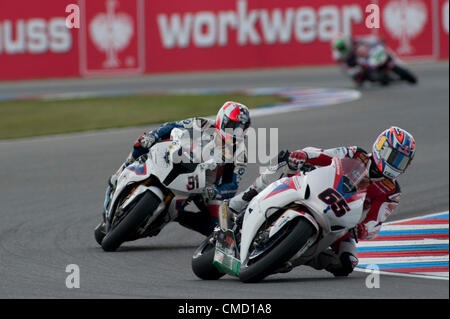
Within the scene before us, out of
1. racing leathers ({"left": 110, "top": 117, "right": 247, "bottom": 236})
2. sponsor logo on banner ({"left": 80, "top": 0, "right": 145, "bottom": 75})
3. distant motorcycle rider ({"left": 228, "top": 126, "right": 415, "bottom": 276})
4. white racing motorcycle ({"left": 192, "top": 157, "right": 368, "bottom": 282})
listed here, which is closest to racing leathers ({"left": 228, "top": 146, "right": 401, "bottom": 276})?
distant motorcycle rider ({"left": 228, "top": 126, "right": 415, "bottom": 276})

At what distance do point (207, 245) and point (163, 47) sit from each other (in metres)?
19.4

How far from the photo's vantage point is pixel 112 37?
25750 mm

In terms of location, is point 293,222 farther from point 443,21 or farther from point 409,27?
point 409,27

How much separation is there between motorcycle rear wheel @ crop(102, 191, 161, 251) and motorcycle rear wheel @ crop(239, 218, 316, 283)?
1805mm

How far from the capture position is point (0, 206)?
10.4 m

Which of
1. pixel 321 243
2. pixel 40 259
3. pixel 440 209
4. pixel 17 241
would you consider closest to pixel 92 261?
pixel 40 259

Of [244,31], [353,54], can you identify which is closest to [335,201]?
[353,54]

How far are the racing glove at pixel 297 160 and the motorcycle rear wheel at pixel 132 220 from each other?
1692 millimetres

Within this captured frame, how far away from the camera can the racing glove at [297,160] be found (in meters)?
6.85

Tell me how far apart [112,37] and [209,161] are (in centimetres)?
1807

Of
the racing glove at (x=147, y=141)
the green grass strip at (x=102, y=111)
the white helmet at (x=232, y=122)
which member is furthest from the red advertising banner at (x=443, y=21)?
the white helmet at (x=232, y=122)

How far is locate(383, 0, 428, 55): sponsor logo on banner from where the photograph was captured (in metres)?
23.6

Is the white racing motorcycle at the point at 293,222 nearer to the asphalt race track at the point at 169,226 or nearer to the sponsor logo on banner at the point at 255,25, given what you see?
the asphalt race track at the point at 169,226

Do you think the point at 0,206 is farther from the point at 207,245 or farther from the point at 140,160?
the point at 207,245
